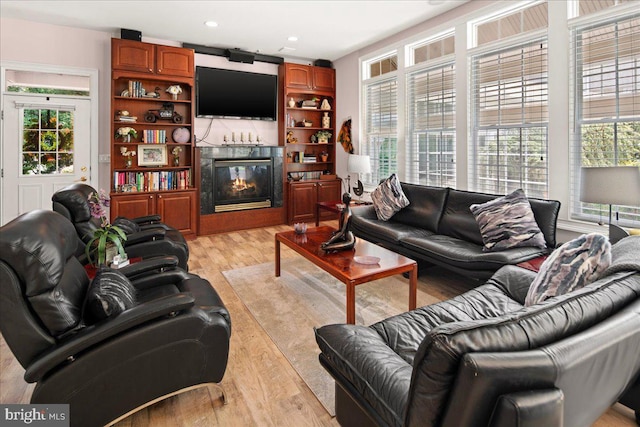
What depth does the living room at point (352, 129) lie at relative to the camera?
2168mm

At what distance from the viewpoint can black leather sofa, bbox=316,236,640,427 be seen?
35.3 inches

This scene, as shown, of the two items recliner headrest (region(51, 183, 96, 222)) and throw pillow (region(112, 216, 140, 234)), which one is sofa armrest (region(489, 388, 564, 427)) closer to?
recliner headrest (region(51, 183, 96, 222))

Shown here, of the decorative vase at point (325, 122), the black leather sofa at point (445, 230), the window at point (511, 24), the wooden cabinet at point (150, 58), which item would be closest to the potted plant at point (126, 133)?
the wooden cabinet at point (150, 58)

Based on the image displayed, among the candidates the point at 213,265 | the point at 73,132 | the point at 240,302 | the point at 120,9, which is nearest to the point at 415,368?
the point at 240,302

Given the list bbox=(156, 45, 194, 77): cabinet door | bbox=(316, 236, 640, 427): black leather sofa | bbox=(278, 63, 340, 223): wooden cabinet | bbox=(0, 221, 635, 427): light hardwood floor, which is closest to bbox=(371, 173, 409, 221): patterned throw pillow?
bbox=(278, 63, 340, 223): wooden cabinet

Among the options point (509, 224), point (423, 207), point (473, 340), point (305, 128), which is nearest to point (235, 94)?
point (305, 128)

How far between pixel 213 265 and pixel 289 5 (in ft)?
10.4

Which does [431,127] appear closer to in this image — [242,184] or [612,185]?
[612,185]

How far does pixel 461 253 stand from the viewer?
131 inches

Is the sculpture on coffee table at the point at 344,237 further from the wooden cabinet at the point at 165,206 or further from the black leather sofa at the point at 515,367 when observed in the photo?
the wooden cabinet at the point at 165,206

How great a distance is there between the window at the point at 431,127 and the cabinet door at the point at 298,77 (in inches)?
79.1

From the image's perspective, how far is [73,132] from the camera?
5211 mm

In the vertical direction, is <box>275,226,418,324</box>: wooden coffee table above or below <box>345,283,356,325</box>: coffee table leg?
above

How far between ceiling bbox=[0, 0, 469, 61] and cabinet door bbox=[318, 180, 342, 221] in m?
2.40
